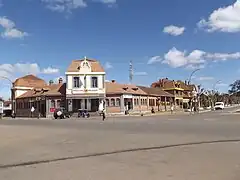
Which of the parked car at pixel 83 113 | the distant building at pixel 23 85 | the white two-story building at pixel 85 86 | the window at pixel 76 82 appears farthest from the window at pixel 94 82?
the distant building at pixel 23 85

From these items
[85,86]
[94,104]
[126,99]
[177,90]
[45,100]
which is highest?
[177,90]

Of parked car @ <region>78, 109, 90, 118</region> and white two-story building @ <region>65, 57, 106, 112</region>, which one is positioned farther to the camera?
white two-story building @ <region>65, 57, 106, 112</region>

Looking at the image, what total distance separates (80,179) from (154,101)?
279 feet

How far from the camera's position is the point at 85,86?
2901 inches

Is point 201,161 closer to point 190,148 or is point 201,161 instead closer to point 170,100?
point 190,148

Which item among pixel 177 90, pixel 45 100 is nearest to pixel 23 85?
pixel 45 100

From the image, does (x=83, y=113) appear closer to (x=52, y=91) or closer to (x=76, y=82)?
(x=76, y=82)

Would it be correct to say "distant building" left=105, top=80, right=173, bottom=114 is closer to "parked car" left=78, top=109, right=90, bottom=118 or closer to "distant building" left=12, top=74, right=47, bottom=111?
"parked car" left=78, top=109, right=90, bottom=118

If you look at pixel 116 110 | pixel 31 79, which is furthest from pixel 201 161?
pixel 31 79

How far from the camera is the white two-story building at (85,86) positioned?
73.7 m

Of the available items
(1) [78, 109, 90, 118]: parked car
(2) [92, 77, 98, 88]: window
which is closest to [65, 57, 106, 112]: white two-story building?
(2) [92, 77, 98, 88]: window

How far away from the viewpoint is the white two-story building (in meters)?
73.7

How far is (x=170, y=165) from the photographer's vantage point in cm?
1068

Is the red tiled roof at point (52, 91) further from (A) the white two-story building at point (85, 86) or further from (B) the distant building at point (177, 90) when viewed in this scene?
(B) the distant building at point (177, 90)
